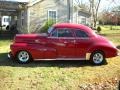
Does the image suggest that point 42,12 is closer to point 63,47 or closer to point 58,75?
point 63,47

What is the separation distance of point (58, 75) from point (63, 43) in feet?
7.64

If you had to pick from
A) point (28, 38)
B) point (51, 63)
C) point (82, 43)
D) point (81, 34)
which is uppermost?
point (81, 34)

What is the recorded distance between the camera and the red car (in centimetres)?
1436

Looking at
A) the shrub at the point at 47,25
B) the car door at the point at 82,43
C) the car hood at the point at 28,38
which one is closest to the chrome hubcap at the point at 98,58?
the car door at the point at 82,43

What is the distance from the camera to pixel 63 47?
1439 centimetres

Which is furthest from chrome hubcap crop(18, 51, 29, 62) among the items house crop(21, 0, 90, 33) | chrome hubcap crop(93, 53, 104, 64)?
house crop(21, 0, 90, 33)

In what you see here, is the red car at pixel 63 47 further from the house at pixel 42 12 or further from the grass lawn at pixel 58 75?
the house at pixel 42 12

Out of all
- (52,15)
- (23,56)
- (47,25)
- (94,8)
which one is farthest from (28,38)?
(94,8)

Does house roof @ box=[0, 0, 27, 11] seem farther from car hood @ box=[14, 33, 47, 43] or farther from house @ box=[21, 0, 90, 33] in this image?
car hood @ box=[14, 33, 47, 43]

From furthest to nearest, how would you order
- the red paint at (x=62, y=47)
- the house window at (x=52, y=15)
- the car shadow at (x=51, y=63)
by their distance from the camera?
the house window at (x=52, y=15), the red paint at (x=62, y=47), the car shadow at (x=51, y=63)

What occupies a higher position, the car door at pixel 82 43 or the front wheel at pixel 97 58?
the car door at pixel 82 43

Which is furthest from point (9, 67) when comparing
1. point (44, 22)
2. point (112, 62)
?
point (44, 22)

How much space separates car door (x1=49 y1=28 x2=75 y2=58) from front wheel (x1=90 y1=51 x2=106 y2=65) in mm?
852

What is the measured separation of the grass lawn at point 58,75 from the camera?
11.2 metres
